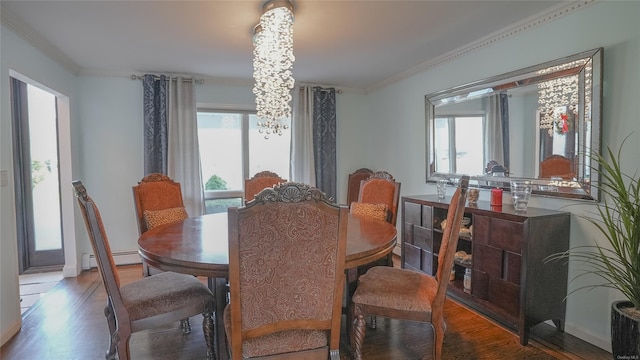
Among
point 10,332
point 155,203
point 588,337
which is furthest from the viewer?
point 155,203

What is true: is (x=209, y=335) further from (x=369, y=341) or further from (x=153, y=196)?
(x=153, y=196)

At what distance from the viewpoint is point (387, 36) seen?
112 inches

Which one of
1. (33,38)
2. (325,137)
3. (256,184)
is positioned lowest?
(256,184)

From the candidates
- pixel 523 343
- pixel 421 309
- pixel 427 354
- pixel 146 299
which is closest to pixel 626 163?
pixel 523 343

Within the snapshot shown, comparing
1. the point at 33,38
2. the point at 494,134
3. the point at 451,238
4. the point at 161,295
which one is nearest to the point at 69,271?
the point at 33,38

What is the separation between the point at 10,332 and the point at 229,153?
8.88ft

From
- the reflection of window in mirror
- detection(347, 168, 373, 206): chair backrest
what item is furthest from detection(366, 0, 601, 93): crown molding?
detection(347, 168, 373, 206): chair backrest

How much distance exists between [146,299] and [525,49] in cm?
309

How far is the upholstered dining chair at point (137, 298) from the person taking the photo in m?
1.54

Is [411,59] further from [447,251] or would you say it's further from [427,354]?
[427,354]

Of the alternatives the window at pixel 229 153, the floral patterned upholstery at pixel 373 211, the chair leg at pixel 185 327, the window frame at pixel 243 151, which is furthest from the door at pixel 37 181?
the floral patterned upholstery at pixel 373 211

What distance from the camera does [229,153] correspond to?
4.43 m

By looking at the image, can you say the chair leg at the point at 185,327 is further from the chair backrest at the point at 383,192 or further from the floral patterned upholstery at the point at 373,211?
the chair backrest at the point at 383,192

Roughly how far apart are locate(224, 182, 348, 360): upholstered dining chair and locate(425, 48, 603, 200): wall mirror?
1839 mm
